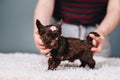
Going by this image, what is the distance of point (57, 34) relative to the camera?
77 cm

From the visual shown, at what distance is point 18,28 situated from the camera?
5.00 ft

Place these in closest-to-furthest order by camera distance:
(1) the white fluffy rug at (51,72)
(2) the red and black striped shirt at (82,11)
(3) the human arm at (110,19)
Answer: (1) the white fluffy rug at (51,72) → (3) the human arm at (110,19) → (2) the red and black striped shirt at (82,11)

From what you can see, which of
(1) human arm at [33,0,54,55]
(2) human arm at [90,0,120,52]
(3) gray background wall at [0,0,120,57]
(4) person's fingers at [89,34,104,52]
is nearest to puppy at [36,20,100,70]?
(4) person's fingers at [89,34,104,52]

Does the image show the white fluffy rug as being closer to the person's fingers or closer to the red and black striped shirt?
the person's fingers

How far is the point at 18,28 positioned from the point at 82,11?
455mm

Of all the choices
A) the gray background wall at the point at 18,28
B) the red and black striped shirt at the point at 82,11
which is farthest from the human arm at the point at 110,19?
the gray background wall at the point at 18,28

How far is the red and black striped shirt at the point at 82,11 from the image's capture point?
1.17m

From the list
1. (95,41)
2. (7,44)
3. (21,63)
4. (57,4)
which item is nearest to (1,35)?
(7,44)

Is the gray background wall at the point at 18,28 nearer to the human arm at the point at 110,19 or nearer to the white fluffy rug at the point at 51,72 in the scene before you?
the human arm at the point at 110,19

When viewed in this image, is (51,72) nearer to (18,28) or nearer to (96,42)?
(96,42)

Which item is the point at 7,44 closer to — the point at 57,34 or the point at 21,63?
the point at 21,63

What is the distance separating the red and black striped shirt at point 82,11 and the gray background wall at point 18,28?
33cm

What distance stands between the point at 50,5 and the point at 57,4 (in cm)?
7

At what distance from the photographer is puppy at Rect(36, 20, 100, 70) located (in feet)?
2.51
